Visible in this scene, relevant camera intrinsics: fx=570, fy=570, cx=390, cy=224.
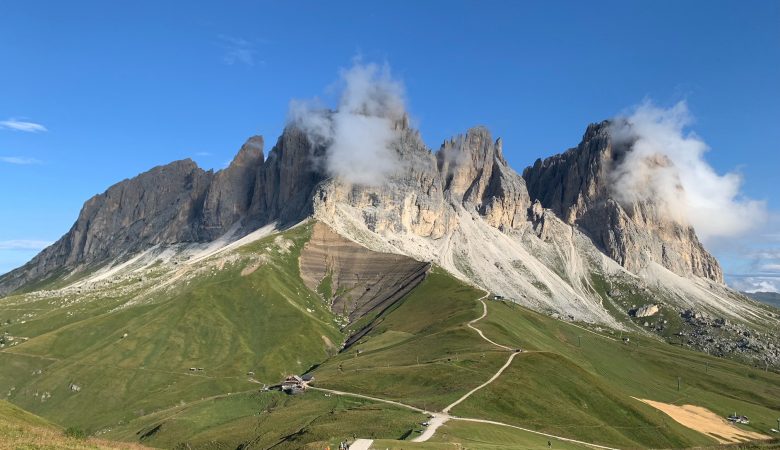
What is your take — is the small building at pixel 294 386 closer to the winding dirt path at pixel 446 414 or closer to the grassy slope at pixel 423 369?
the grassy slope at pixel 423 369

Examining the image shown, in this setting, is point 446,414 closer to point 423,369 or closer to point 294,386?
point 423,369

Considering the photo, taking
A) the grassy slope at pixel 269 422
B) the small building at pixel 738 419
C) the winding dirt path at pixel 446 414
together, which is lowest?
the small building at pixel 738 419

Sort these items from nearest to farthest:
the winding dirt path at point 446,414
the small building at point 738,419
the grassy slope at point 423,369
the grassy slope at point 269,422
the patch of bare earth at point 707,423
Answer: the winding dirt path at point 446,414, the grassy slope at point 269,422, the grassy slope at point 423,369, the patch of bare earth at point 707,423, the small building at point 738,419

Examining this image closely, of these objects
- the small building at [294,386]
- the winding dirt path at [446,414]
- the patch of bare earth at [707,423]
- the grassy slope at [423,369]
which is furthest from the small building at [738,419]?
the small building at [294,386]

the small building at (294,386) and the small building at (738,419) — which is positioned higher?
the small building at (294,386)

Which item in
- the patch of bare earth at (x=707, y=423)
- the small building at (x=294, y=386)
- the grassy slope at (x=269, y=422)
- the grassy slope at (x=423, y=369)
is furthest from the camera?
the patch of bare earth at (x=707, y=423)

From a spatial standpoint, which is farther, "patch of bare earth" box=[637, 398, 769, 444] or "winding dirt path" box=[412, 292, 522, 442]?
"patch of bare earth" box=[637, 398, 769, 444]

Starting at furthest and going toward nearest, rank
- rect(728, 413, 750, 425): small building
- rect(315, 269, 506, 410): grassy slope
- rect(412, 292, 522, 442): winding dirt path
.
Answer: rect(728, 413, 750, 425): small building
rect(315, 269, 506, 410): grassy slope
rect(412, 292, 522, 442): winding dirt path

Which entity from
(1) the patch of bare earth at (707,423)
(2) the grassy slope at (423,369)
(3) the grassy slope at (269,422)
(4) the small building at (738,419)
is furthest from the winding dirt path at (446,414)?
(4) the small building at (738,419)

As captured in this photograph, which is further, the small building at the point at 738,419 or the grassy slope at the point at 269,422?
the small building at the point at 738,419

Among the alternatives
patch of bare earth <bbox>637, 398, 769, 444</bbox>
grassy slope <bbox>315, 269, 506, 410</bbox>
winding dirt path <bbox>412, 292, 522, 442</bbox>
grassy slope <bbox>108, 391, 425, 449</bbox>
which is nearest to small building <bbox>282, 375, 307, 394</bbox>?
grassy slope <bbox>108, 391, 425, 449</bbox>

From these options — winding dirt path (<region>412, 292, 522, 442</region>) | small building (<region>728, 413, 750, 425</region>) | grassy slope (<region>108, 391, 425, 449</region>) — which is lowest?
small building (<region>728, 413, 750, 425</region>)

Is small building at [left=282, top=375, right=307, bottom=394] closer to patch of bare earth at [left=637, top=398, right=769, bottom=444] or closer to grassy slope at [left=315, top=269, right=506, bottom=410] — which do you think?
grassy slope at [left=315, top=269, right=506, bottom=410]

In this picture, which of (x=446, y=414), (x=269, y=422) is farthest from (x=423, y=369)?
(x=269, y=422)
